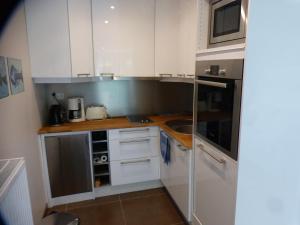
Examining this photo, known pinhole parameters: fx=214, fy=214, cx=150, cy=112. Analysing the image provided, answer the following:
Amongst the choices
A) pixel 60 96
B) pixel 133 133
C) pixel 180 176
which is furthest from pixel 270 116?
pixel 60 96

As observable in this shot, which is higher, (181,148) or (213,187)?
(181,148)

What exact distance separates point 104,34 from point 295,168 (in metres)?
2.02

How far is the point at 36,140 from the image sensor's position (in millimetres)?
2072

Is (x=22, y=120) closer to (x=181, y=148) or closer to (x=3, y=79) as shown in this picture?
(x=3, y=79)

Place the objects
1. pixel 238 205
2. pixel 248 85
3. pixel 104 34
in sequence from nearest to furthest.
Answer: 1. pixel 248 85
2. pixel 238 205
3. pixel 104 34

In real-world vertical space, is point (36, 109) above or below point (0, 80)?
below

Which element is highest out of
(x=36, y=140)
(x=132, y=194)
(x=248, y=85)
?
(x=248, y=85)

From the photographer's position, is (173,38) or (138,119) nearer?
(173,38)

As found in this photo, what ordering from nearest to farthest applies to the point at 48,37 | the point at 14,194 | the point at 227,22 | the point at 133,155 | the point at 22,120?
1. the point at 14,194
2. the point at 227,22
3. the point at 22,120
4. the point at 48,37
5. the point at 133,155

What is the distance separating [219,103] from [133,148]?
4.35 feet

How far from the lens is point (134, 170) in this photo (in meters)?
2.45

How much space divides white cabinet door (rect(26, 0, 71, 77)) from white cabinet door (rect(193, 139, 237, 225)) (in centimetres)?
154

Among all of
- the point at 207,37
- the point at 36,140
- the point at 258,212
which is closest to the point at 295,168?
the point at 258,212

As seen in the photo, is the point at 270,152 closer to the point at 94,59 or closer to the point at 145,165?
the point at 145,165
